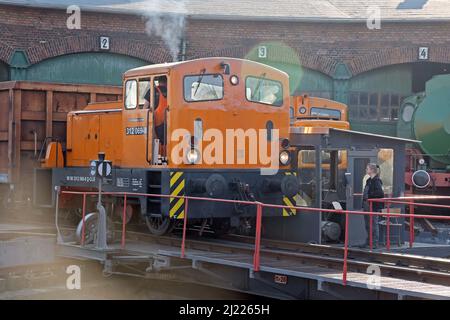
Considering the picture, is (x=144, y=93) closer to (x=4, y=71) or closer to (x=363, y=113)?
(x=4, y=71)

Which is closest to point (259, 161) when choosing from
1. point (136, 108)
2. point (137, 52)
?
point (136, 108)

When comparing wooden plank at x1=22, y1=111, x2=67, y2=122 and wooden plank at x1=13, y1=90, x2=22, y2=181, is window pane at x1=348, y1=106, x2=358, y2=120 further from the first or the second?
wooden plank at x1=13, y1=90, x2=22, y2=181

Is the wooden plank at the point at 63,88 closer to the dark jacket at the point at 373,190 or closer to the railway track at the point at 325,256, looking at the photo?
the railway track at the point at 325,256

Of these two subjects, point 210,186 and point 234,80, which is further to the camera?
point 234,80

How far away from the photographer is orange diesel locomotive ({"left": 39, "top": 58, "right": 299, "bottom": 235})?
449 inches

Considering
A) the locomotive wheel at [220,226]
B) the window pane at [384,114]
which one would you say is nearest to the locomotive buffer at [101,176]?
the locomotive wheel at [220,226]

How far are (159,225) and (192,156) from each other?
1.58 meters

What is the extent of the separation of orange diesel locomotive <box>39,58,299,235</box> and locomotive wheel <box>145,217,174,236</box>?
2cm

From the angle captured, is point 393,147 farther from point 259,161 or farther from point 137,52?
point 137,52

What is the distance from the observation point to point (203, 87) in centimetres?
1184

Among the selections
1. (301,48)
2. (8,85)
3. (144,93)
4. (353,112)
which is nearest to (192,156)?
(144,93)

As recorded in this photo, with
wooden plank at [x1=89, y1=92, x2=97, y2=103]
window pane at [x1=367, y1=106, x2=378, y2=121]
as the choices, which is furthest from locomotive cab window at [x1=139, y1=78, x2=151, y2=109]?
window pane at [x1=367, y1=106, x2=378, y2=121]

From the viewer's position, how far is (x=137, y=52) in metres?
23.0
